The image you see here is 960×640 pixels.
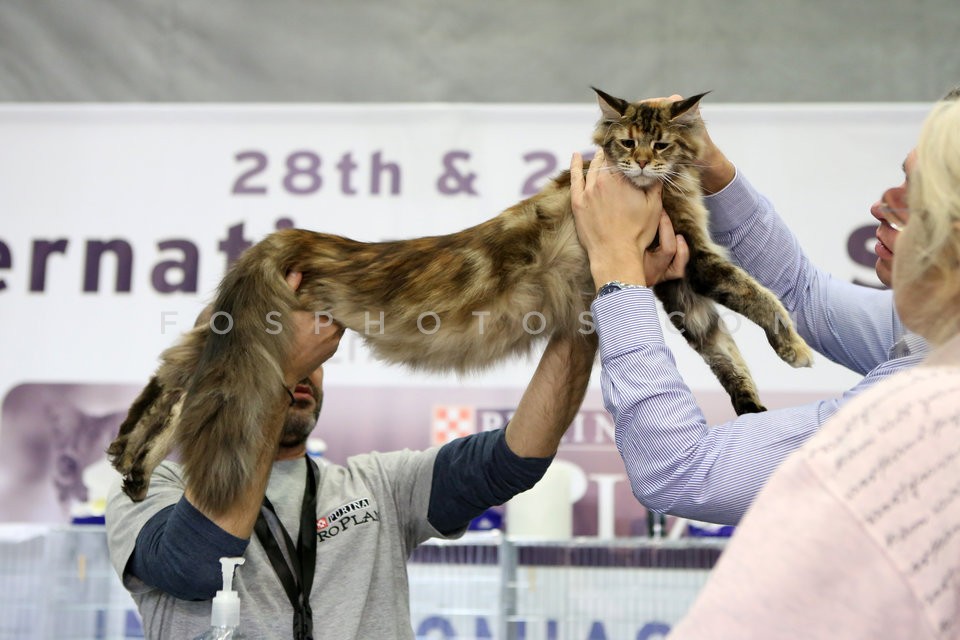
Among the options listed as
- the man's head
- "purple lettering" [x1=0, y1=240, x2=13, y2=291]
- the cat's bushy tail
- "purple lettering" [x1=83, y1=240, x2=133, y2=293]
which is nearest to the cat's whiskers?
the cat's bushy tail

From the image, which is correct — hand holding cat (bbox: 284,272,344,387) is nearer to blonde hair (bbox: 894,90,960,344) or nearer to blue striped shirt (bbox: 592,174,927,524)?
blue striped shirt (bbox: 592,174,927,524)

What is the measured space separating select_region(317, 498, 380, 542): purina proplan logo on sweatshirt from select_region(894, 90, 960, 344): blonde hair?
1133 mm

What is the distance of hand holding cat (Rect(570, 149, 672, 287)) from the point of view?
3.95 feet

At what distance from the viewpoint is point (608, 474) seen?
109 inches

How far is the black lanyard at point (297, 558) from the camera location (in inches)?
56.2

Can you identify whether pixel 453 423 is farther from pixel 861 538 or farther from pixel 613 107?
pixel 861 538

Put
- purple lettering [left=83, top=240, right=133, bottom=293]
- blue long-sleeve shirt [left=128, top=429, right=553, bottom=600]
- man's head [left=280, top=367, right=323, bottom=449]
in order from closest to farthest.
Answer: blue long-sleeve shirt [left=128, top=429, right=553, bottom=600] < man's head [left=280, top=367, right=323, bottom=449] < purple lettering [left=83, top=240, right=133, bottom=293]

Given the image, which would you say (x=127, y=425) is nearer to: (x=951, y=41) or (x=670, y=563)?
(x=670, y=563)

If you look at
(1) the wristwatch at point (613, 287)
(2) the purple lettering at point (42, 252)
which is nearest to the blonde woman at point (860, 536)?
(1) the wristwatch at point (613, 287)

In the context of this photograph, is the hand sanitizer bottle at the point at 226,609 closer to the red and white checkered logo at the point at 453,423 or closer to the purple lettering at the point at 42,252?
the red and white checkered logo at the point at 453,423

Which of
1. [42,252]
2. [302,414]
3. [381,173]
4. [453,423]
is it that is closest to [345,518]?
[302,414]

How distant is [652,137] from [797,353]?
17.1 inches

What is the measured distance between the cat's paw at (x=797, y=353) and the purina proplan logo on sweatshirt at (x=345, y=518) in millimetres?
771

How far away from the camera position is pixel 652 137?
147 cm
